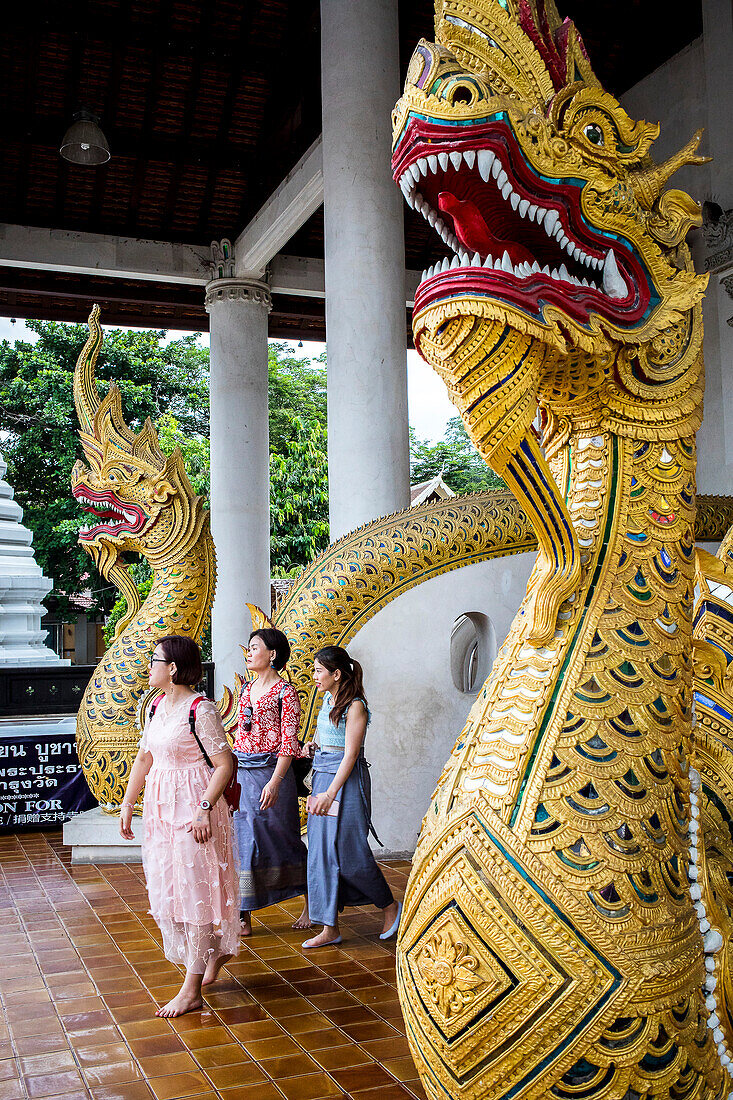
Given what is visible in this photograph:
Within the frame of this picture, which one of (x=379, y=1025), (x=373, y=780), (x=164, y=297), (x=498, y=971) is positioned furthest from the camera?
(x=164, y=297)

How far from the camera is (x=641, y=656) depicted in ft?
4.72

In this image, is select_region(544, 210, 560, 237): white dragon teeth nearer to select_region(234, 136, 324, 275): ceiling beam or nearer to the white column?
the white column

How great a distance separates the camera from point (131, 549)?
6.74 meters

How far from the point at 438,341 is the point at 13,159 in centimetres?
1091

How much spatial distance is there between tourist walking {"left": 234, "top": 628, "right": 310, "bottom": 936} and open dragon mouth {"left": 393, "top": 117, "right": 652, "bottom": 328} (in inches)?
131

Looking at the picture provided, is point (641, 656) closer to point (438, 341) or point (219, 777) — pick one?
point (438, 341)

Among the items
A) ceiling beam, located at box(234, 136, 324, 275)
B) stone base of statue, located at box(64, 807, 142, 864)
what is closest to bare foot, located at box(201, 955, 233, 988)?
stone base of statue, located at box(64, 807, 142, 864)

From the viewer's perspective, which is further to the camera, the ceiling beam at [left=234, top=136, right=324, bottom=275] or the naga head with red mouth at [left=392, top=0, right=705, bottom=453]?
the ceiling beam at [left=234, top=136, right=324, bottom=275]

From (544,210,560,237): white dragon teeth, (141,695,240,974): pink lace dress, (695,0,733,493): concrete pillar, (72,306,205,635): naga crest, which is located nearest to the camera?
(544,210,560,237): white dragon teeth

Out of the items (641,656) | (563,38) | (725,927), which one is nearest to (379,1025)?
(725,927)

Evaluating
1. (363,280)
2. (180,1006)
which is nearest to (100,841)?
(180,1006)

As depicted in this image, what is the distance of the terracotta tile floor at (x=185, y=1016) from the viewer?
3.00 m

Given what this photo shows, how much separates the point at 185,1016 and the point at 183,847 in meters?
0.62

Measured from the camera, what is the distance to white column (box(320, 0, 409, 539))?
6359 mm
